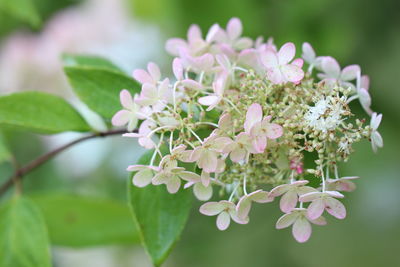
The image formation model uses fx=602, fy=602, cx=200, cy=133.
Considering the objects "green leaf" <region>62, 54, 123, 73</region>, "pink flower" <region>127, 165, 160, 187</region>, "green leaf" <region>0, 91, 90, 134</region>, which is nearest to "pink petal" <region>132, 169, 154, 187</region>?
"pink flower" <region>127, 165, 160, 187</region>

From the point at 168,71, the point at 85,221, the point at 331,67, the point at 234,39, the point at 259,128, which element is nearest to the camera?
the point at 259,128

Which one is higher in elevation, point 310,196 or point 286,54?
point 286,54

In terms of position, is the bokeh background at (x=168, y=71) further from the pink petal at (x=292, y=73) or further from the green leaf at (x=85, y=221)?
the pink petal at (x=292, y=73)

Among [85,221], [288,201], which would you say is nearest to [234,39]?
[288,201]

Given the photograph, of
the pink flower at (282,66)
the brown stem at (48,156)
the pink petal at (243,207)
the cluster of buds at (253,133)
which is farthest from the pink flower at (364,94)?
the brown stem at (48,156)

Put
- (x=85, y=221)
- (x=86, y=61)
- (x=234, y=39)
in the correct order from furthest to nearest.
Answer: (x=85, y=221)
(x=86, y=61)
(x=234, y=39)

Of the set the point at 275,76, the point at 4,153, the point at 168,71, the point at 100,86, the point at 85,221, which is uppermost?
the point at 275,76

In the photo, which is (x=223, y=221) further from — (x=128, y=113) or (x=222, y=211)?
(x=128, y=113)

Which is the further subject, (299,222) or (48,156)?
(48,156)
